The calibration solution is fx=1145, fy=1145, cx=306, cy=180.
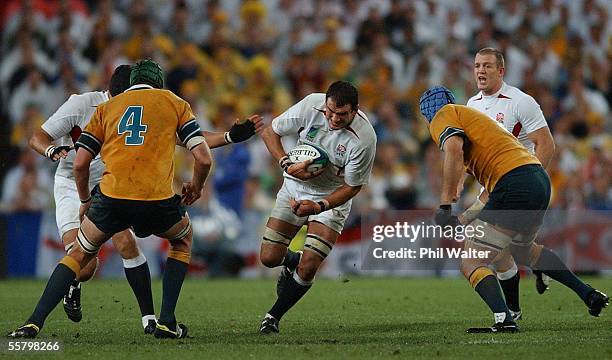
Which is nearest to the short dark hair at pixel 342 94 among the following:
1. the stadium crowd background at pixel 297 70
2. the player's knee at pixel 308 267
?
the player's knee at pixel 308 267

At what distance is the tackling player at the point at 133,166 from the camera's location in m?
8.51

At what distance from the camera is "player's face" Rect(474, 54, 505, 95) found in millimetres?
10438

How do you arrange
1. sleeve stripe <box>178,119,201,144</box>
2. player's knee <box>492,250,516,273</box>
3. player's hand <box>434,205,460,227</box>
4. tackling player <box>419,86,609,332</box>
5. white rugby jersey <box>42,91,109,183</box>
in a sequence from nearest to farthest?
1. sleeve stripe <box>178,119,201,144</box>
2. player's hand <box>434,205,460,227</box>
3. tackling player <box>419,86,609,332</box>
4. white rugby jersey <box>42,91,109,183</box>
5. player's knee <box>492,250,516,273</box>

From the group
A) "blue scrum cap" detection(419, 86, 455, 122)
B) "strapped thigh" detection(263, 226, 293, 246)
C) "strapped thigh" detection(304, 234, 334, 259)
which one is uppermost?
"blue scrum cap" detection(419, 86, 455, 122)

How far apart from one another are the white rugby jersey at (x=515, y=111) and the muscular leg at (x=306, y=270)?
2.09 metres

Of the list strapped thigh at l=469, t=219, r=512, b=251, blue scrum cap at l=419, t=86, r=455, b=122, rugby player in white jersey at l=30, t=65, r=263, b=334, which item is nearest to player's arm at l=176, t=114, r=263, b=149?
rugby player in white jersey at l=30, t=65, r=263, b=334

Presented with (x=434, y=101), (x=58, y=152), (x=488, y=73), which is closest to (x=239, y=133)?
(x=58, y=152)

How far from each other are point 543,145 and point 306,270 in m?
2.52

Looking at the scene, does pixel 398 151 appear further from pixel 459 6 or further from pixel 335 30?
pixel 459 6

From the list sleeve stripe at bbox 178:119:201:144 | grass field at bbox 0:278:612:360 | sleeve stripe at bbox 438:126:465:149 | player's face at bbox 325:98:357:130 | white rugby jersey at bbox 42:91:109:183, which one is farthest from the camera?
white rugby jersey at bbox 42:91:109:183

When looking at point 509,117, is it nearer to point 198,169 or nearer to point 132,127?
point 198,169

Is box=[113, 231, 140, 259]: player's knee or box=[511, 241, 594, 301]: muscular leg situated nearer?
box=[113, 231, 140, 259]: player's knee

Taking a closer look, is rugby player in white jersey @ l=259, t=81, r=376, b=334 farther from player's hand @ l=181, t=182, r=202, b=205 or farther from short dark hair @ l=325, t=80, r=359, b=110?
player's hand @ l=181, t=182, r=202, b=205

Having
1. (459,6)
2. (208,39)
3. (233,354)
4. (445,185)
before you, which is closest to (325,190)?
(445,185)
